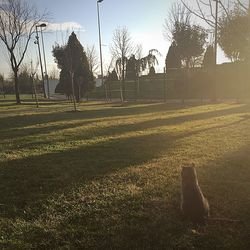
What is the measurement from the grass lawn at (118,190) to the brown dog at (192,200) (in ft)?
0.44

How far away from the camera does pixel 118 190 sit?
5387 mm

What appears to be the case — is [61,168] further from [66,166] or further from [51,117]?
[51,117]

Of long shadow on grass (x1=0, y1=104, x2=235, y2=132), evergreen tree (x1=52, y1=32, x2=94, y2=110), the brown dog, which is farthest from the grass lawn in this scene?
evergreen tree (x1=52, y1=32, x2=94, y2=110)

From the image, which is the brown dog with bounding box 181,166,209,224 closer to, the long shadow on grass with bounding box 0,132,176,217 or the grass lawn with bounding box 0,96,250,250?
the grass lawn with bounding box 0,96,250,250

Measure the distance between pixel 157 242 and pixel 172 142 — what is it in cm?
541

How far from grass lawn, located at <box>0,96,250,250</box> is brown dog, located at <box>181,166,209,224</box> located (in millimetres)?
135

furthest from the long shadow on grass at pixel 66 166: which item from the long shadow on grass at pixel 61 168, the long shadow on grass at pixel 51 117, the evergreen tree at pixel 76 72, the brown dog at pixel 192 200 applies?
the evergreen tree at pixel 76 72

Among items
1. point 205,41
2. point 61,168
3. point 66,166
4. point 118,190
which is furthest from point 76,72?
point 118,190

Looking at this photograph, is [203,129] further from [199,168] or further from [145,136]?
[199,168]

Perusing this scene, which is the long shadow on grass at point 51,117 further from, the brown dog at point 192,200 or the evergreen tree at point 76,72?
the evergreen tree at point 76,72

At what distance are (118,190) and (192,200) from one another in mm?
1446

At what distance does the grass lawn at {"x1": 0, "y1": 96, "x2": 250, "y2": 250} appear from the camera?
391 cm

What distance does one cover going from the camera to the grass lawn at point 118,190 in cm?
391

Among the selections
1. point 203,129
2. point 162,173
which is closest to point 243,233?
point 162,173
